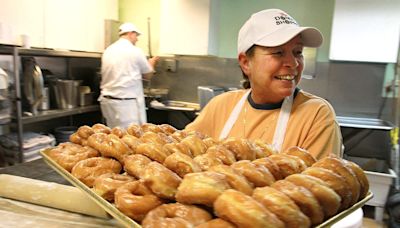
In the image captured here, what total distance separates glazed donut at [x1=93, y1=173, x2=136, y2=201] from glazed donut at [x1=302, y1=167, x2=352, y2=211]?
445 mm

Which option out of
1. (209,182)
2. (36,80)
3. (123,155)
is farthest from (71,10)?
(209,182)

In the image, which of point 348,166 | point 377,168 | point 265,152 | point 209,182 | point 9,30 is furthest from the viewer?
point 377,168

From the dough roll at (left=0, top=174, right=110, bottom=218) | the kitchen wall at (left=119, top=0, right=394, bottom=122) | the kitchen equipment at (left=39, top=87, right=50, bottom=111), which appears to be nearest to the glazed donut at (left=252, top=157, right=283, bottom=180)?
the dough roll at (left=0, top=174, right=110, bottom=218)

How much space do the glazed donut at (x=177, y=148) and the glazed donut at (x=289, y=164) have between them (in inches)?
9.1

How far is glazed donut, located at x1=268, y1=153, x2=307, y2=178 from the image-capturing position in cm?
79

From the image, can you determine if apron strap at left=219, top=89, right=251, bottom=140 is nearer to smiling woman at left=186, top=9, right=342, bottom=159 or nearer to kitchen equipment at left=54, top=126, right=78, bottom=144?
smiling woman at left=186, top=9, right=342, bottom=159

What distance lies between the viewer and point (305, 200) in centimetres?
66

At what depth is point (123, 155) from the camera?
958 mm

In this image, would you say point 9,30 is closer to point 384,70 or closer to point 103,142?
point 103,142

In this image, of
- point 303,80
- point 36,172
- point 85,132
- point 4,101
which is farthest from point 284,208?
point 303,80

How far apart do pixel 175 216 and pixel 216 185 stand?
101 millimetres

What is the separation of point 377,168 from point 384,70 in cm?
115

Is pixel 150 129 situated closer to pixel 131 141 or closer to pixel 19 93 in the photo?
pixel 131 141

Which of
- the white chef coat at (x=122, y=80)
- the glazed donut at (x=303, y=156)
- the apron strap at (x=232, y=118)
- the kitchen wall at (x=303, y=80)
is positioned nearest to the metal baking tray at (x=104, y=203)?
the glazed donut at (x=303, y=156)
